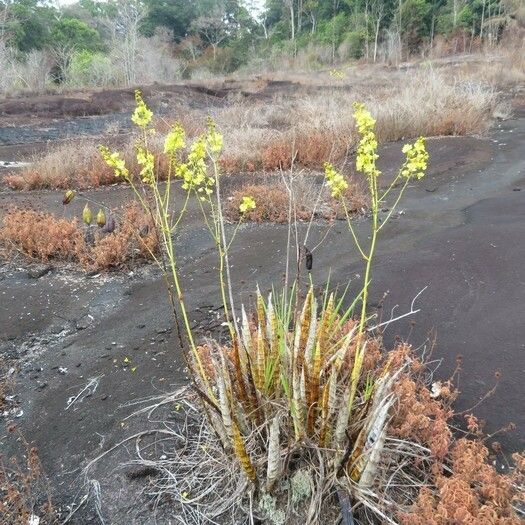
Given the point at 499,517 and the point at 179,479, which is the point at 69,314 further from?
the point at 499,517

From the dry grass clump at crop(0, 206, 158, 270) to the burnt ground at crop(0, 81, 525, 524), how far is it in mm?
182

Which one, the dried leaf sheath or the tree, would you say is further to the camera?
the tree

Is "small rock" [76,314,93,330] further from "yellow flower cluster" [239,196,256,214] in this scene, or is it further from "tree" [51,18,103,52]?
"tree" [51,18,103,52]

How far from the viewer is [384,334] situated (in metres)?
3.18

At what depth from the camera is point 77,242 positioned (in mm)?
5043

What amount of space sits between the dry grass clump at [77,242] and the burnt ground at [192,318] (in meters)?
0.18

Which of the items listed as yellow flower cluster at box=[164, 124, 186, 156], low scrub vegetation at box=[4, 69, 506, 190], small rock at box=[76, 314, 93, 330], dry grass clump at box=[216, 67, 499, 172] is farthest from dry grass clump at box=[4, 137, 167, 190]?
yellow flower cluster at box=[164, 124, 186, 156]

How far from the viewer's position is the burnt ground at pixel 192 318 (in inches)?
98.3

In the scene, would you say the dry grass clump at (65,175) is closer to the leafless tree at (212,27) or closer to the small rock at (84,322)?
the small rock at (84,322)

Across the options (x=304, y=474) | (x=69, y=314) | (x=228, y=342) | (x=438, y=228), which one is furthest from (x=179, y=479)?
(x=438, y=228)

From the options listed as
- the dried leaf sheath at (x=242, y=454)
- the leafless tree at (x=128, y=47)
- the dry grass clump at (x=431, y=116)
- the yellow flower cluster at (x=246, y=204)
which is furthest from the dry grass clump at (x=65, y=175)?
the leafless tree at (x=128, y=47)

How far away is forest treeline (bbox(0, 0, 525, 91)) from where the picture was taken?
88.8 feet

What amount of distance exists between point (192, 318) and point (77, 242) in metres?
2.02

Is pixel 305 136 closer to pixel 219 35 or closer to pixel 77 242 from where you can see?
pixel 77 242
